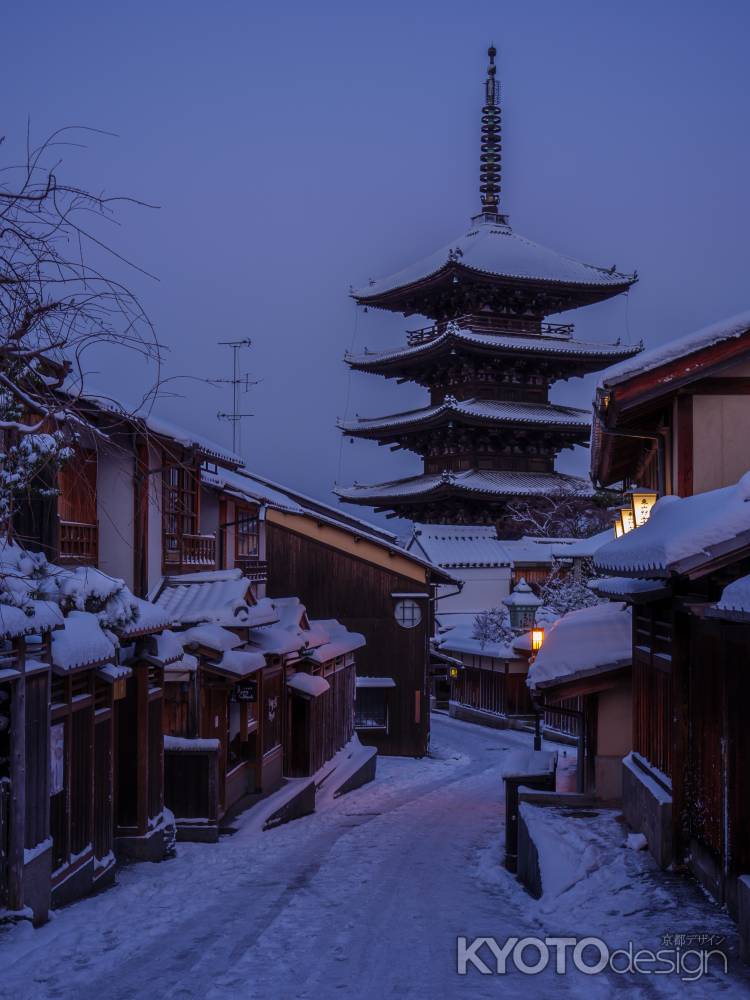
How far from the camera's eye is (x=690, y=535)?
832cm

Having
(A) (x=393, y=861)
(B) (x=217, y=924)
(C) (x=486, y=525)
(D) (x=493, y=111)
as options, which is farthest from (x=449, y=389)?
(B) (x=217, y=924)

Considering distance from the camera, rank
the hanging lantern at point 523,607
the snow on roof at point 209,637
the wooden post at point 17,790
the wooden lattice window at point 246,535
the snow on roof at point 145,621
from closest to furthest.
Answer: the wooden post at point 17,790
the snow on roof at point 145,621
the snow on roof at point 209,637
the wooden lattice window at point 246,535
the hanging lantern at point 523,607

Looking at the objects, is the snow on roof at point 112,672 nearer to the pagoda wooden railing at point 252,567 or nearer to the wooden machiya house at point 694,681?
the wooden machiya house at point 694,681

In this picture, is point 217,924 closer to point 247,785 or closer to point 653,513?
point 653,513

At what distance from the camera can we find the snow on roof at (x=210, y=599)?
16.8m

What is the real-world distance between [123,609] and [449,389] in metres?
36.9

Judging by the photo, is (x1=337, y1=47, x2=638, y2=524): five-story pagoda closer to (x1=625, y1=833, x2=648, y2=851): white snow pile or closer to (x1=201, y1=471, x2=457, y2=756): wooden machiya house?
(x1=201, y1=471, x2=457, y2=756): wooden machiya house

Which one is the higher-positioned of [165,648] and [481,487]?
[481,487]

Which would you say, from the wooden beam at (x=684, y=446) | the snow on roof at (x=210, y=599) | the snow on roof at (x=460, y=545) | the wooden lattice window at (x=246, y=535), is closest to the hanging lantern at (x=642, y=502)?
the wooden beam at (x=684, y=446)

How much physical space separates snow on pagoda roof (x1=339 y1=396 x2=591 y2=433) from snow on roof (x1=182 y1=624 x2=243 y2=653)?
90.2 ft

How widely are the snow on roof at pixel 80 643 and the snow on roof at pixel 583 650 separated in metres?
6.34

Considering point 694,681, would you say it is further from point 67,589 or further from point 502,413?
point 502,413

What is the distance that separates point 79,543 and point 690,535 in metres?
9.65

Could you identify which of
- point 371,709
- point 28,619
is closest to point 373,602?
point 371,709
